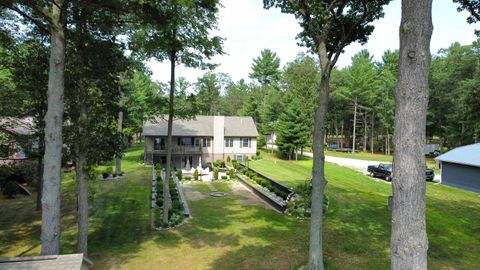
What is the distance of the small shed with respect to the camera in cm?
A: 779

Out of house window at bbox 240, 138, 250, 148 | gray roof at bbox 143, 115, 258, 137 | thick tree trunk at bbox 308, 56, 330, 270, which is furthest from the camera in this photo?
house window at bbox 240, 138, 250, 148

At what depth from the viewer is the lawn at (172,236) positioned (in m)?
12.2

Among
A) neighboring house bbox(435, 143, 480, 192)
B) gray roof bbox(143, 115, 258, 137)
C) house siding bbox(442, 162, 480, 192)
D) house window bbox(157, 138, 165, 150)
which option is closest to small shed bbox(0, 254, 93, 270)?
neighboring house bbox(435, 143, 480, 192)

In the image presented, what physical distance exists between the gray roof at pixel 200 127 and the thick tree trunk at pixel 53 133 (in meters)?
29.6

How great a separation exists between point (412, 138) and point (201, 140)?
3866 centimetres

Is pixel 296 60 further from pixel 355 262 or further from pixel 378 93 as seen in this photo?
pixel 355 262

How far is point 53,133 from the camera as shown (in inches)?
386

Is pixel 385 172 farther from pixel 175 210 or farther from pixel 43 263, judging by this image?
pixel 43 263

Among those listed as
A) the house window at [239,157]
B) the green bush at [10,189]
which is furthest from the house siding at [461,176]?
the green bush at [10,189]

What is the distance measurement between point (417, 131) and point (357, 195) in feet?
68.2

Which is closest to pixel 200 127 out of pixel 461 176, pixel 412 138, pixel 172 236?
pixel 172 236

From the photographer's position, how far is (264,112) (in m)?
57.1

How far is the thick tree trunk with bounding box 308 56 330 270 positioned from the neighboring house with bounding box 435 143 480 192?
70.2 ft

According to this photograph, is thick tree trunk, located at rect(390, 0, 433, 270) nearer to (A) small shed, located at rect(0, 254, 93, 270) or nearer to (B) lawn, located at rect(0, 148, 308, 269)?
(A) small shed, located at rect(0, 254, 93, 270)
